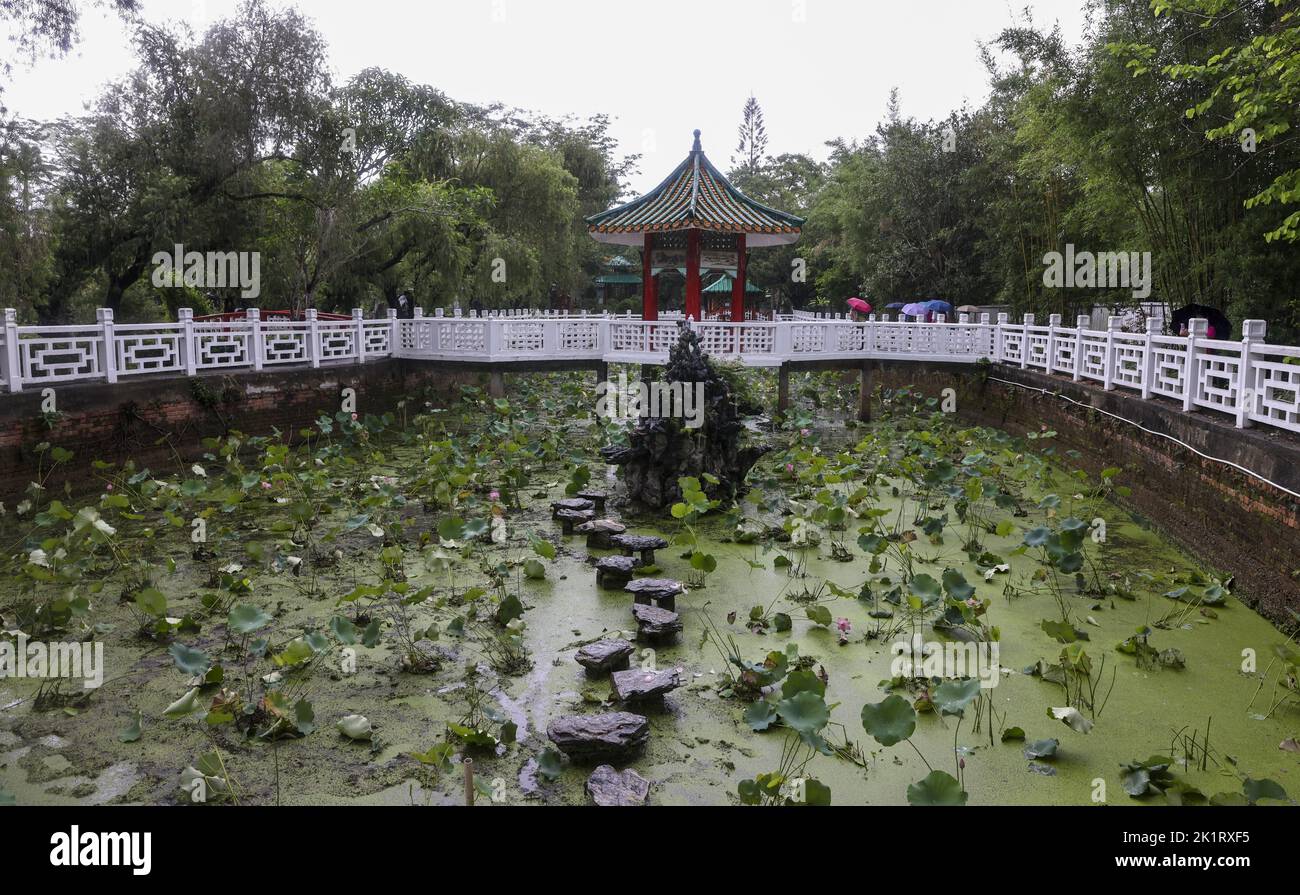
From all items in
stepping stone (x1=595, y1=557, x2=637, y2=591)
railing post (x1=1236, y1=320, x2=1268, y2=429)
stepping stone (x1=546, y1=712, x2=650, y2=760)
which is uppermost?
railing post (x1=1236, y1=320, x2=1268, y2=429)

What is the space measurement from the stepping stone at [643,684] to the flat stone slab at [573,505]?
3.72m

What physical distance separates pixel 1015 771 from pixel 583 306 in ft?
116

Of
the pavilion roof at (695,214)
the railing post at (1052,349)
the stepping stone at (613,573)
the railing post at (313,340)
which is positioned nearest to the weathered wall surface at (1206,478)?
the railing post at (1052,349)

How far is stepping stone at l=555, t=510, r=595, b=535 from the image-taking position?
8469 millimetres

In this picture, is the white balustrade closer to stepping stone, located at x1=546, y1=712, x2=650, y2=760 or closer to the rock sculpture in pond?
the rock sculpture in pond

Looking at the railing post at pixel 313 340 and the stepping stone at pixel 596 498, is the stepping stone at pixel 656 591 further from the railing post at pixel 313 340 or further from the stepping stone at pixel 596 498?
the railing post at pixel 313 340

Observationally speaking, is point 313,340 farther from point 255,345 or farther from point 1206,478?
point 1206,478

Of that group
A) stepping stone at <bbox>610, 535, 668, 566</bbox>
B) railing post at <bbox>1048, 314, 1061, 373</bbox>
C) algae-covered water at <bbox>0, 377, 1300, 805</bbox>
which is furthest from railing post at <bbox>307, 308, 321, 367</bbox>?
railing post at <bbox>1048, 314, 1061, 373</bbox>

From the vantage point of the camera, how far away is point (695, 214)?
44.0 feet

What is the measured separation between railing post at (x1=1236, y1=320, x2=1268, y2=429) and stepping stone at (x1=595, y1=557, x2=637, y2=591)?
4902 millimetres

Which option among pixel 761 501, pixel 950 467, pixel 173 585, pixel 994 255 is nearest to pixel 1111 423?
pixel 950 467

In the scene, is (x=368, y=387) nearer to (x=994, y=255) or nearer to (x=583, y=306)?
(x=994, y=255)

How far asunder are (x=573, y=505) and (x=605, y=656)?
141 inches

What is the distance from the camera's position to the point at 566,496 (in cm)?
959
